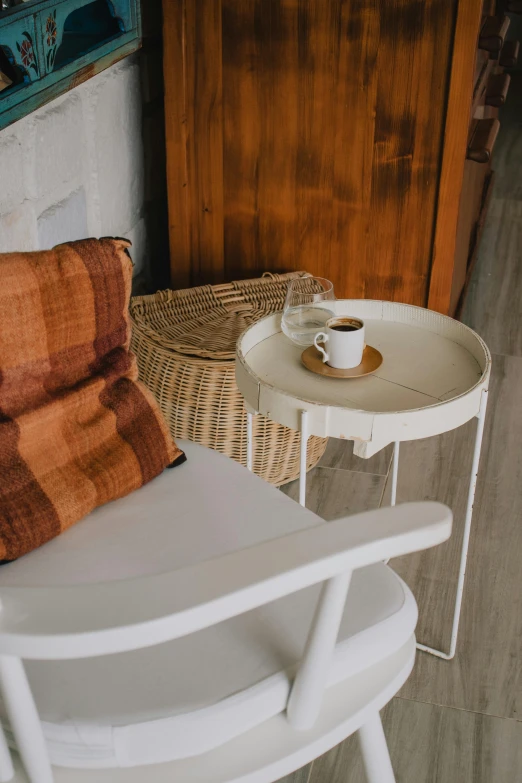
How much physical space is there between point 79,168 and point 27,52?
0.48 metres

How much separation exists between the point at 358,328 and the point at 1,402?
1.85ft

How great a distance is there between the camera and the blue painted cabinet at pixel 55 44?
1210 mm

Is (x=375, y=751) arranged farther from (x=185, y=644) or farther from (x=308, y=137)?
(x=308, y=137)

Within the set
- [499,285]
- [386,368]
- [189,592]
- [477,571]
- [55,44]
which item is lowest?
[499,285]

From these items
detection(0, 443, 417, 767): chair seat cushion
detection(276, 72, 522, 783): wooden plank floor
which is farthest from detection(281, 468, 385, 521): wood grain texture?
detection(0, 443, 417, 767): chair seat cushion

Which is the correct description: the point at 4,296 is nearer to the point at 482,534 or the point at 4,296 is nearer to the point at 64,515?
the point at 64,515

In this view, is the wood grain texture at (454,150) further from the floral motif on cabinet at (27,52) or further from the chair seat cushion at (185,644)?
the chair seat cushion at (185,644)

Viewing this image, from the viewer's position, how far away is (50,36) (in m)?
1.31

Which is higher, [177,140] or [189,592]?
[189,592]

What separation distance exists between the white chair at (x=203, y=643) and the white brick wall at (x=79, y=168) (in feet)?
Answer: 2.23

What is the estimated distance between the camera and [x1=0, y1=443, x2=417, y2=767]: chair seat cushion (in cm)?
74

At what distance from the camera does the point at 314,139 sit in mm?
1904

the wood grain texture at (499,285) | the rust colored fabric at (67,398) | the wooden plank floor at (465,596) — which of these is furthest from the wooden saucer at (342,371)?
the wood grain texture at (499,285)

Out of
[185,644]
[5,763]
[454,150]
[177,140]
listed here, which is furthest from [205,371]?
[5,763]
